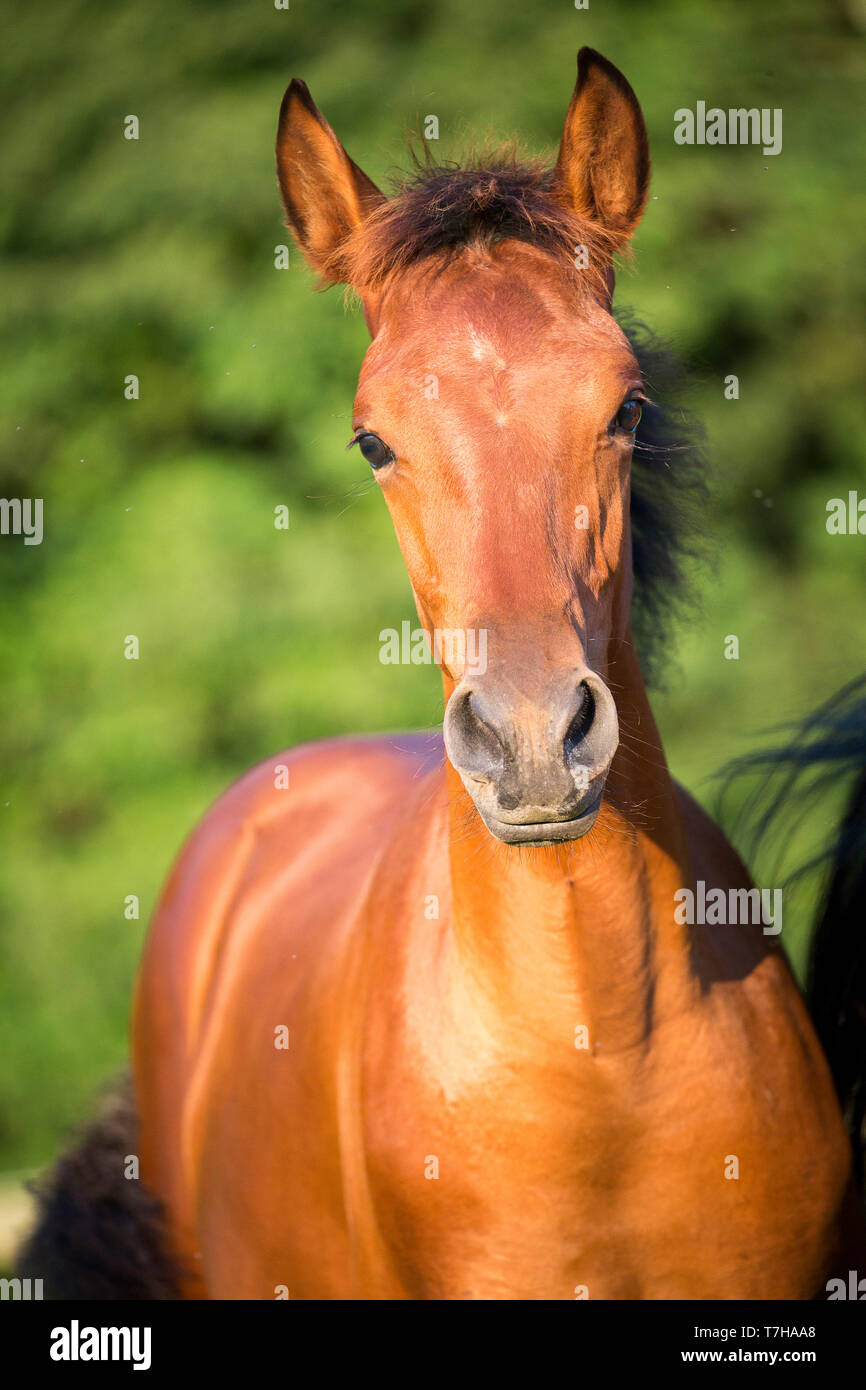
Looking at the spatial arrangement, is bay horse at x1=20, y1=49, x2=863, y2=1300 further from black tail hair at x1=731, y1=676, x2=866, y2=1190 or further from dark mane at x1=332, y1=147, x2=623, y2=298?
black tail hair at x1=731, y1=676, x2=866, y2=1190

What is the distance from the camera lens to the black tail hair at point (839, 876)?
2.20 metres

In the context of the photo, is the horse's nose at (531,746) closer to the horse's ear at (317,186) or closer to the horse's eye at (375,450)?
the horse's eye at (375,450)

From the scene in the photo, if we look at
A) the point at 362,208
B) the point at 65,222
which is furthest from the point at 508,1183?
the point at 65,222

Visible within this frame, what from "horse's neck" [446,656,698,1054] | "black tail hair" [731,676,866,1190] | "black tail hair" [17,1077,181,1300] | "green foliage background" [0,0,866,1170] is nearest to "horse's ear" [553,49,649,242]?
"horse's neck" [446,656,698,1054]

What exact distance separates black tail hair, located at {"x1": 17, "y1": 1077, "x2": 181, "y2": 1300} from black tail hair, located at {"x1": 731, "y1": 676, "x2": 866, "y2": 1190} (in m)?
1.61

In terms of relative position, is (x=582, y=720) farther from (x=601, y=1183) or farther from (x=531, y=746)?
(x=601, y=1183)

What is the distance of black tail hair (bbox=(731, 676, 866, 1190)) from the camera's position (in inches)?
86.5

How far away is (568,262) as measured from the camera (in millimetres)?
1612

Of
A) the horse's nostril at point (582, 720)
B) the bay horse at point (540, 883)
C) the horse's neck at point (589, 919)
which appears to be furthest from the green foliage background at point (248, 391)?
the horse's nostril at point (582, 720)

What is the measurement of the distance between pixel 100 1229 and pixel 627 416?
239 centimetres

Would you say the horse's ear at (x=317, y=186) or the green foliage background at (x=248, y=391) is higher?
the green foliage background at (x=248, y=391)

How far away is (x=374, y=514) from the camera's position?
→ 781 centimetres

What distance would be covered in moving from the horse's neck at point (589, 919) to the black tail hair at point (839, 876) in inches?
28.3
